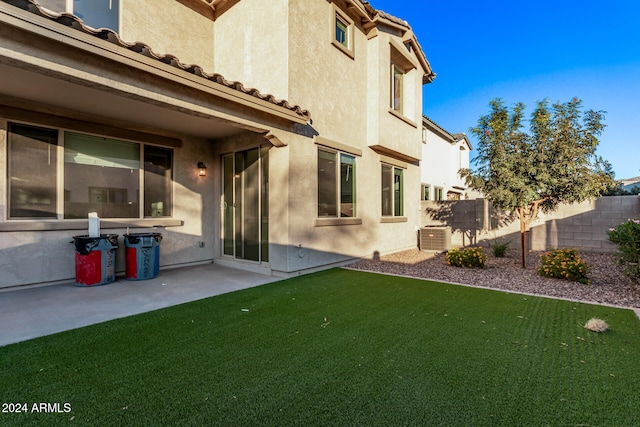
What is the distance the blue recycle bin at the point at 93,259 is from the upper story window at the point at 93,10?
4.68 meters

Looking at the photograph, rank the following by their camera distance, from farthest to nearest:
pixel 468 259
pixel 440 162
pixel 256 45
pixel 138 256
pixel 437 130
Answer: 1. pixel 440 162
2. pixel 437 130
3. pixel 468 259
4. pixel 256 45
5. pixel 138 256

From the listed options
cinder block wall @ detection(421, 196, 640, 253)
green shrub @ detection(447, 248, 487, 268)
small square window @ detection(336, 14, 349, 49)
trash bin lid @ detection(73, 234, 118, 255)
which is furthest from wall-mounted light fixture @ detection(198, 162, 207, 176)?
cinder block wall @ detection(421, 196, 640, 253)

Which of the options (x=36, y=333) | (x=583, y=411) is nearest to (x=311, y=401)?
(x=583, y=411)

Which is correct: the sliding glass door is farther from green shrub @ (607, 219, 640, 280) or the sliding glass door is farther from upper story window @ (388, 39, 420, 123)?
green shrub @ (607, 219, 640, 280)

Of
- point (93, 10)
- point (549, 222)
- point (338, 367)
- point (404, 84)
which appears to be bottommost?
point (338, 367)

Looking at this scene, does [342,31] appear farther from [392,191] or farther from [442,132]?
[442,132]

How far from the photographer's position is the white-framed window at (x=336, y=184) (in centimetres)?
769

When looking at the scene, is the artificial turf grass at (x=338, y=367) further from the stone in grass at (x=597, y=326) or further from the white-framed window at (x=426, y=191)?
the white-framed window at (x=426, y=191)

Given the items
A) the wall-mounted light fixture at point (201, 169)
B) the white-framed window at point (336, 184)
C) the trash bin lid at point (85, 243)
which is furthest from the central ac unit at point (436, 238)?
the trash bin lid at point (85, 243)

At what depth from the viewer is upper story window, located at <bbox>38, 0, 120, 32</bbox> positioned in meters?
6.31

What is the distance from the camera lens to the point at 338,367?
2.91 metres

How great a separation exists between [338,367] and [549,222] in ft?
35.6

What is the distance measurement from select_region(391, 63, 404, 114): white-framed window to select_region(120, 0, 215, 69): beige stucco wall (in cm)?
586

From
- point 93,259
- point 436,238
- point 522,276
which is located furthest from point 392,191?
point 93,259
